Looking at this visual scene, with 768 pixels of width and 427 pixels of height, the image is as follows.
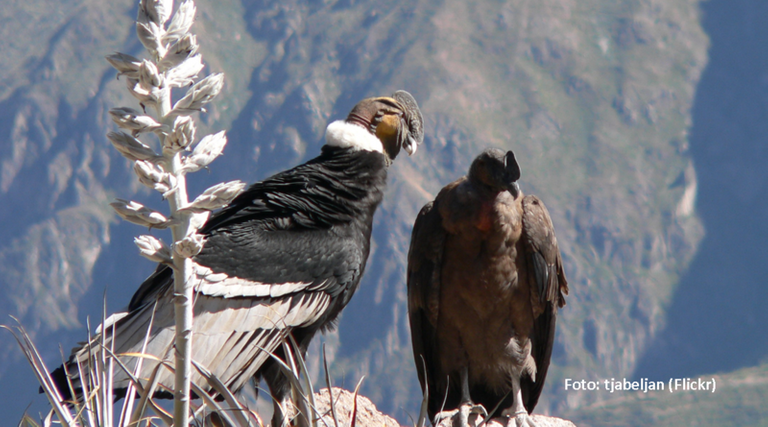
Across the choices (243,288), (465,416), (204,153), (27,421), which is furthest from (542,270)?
(204,153)

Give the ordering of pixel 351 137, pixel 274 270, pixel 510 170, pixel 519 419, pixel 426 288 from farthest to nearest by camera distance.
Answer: pixel 426 288 < pixel 351 137 < pixel 519 419 < pixel 510 170 < pixel 274 270

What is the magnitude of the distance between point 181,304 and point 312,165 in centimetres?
385

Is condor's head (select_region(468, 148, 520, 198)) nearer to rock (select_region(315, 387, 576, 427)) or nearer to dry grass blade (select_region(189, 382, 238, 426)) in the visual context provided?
rock (select_region(315, 387, 576, 427))

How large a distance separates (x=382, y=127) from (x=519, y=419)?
2.65 m

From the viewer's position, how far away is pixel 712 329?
495ft

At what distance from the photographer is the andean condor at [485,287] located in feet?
19.7

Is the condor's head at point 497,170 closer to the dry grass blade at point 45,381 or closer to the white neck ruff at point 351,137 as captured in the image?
the white neck ruff at point 351,137

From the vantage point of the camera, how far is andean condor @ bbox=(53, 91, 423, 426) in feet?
16.0

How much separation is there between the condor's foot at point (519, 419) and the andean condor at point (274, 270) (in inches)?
65.6

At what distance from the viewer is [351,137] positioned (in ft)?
20.8

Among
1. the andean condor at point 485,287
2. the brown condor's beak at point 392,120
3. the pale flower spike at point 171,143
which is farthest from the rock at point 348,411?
the pale flower spike at point 171,143

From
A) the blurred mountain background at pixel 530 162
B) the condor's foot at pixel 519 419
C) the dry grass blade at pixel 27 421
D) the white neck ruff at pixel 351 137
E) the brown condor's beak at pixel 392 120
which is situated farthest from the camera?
the blurred mountain background at pixel 530 162

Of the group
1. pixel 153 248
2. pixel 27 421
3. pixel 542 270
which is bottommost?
pixel 27 421

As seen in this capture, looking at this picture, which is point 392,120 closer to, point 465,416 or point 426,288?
point 426,288
